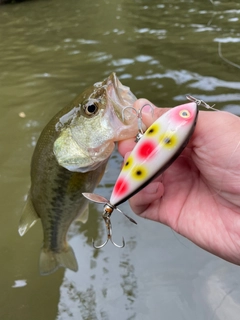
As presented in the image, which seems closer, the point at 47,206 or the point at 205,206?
the point at 205,206

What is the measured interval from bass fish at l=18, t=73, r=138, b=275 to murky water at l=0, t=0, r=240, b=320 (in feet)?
2.05

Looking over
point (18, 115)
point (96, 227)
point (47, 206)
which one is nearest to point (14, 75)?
point (18, 115)

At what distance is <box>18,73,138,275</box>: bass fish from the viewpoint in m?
1.59

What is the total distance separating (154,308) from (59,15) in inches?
345

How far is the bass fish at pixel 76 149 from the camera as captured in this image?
1591 mm

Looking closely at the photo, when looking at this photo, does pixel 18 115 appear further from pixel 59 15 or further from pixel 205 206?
pixel 59 15

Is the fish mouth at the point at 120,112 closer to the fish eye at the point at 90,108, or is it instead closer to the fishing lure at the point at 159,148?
the fish eye at the point at 90,108

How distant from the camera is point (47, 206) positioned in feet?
6.63

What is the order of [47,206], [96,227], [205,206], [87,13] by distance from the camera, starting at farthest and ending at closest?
[87,13], [96,227], [47,206], [205,206]

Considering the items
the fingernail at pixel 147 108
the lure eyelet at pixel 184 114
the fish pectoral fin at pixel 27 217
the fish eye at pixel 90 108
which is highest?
the lure eyelet at pixel 184 114

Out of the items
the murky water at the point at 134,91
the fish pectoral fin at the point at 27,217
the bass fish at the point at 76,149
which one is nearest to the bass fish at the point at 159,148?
the bass fish at the point at 76,149

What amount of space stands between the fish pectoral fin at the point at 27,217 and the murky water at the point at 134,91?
672 mm

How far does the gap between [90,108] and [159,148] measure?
525 millimetres

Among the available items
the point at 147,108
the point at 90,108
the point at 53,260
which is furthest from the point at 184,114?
the point at 53,260
